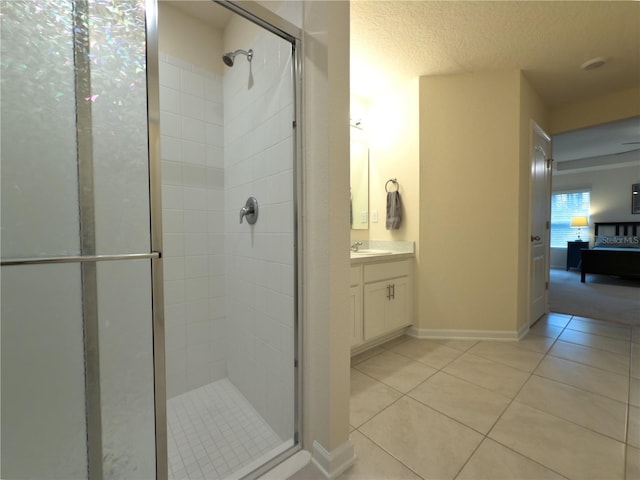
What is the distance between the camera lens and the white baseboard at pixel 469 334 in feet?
7.57

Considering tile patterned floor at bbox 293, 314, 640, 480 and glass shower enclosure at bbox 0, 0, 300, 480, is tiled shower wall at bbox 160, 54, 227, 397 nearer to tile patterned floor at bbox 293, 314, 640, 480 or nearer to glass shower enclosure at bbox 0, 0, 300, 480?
glass shower enclosure at bbox 0, 0, 300, 480

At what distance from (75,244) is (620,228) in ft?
28.8

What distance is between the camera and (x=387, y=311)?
7.12 ft

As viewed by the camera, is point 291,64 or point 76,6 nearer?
point 76,6

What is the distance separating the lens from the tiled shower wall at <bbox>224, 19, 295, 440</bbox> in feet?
4.14

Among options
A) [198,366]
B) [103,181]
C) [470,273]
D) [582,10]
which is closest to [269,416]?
[198,366]

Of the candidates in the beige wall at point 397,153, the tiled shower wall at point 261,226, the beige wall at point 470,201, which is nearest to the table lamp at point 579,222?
the beige wall at point 470,201

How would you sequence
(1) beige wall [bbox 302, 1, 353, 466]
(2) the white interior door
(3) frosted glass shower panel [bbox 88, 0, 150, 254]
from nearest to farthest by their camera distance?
(3) frosted glass shower panel [bbox 88, 0, 150, 254] → (1) beige wall [bbox 302, 1, 353, 466] → (2) the white interior door

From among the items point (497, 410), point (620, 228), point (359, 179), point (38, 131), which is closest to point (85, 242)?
point (38, 131)

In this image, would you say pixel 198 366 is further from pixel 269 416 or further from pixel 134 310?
pixel 134 310

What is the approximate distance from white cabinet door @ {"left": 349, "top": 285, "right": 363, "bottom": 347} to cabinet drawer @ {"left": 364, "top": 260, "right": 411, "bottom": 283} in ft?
0.43

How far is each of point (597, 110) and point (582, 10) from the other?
171cm

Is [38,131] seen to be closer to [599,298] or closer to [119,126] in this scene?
[119,126]

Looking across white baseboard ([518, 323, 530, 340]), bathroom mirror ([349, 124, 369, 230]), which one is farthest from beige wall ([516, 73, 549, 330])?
bathroom mirror ([349, 124, 369, 230])
